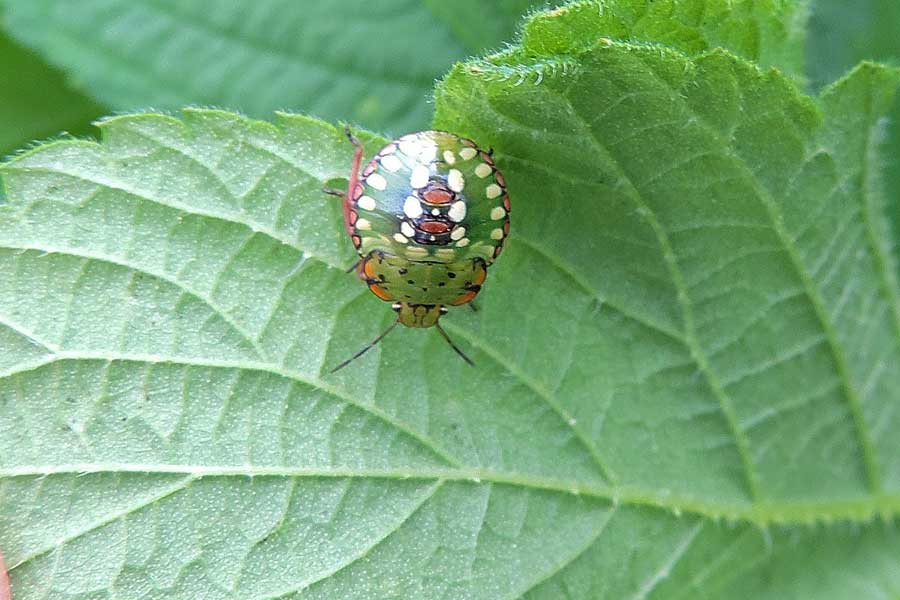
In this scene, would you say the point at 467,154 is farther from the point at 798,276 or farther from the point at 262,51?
the point at 262,51

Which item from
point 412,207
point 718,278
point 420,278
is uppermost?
point 718,278

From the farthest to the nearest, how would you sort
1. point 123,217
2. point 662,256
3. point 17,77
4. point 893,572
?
point 17,77 < point 893,572 < point 662,256 < point 123,217

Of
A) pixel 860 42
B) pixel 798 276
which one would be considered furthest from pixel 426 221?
pixel 860 42

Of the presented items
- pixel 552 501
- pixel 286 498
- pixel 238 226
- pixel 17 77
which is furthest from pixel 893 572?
pixel 17 77

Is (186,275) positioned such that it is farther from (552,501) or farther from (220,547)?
(552,501)

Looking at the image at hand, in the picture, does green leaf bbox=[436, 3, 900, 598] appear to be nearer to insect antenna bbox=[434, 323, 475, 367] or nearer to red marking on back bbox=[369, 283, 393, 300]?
insect antenna bbox=[434, 323, 475, 367]

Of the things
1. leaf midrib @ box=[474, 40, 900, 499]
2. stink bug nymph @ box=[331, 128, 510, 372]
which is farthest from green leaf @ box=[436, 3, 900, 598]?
stink bug nymph @ box=[331, 128, 510, 372]

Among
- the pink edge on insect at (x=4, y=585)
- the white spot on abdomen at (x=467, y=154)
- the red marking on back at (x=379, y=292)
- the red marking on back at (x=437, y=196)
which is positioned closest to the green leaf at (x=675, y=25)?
the white spot on abdomen at (x=467, y=154)
